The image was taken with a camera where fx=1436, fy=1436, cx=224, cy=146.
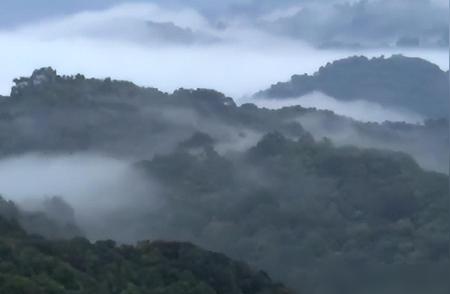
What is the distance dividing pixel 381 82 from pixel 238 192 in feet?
102

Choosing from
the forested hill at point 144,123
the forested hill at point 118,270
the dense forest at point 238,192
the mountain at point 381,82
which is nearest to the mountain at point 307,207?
the dense forest at point 238,192

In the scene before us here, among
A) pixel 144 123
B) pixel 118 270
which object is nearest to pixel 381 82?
pixel 144 123

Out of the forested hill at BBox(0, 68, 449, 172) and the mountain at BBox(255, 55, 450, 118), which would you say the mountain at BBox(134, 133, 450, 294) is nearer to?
the forested hill at BBox(0, 68, 449, 172)

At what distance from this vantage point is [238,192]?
48.0m

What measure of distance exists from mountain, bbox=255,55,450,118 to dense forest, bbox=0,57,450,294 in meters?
12.3

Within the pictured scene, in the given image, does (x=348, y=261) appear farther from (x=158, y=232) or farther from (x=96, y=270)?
(x=96, y=270)

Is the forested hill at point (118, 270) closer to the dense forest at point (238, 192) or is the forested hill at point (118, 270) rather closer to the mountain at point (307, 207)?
the dense forest at point (238, 192)

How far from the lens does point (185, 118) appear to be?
5712 centimetres

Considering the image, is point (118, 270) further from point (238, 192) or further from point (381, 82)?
point (381, 82)

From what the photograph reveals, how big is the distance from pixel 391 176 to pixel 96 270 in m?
26.0

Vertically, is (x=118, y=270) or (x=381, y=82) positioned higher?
(x=381, y=82)

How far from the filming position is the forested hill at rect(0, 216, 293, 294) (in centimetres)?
2148

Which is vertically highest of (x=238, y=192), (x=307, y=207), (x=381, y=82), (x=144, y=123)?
(x=381, y=82)

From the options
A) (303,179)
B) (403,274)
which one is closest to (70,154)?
(303,179)
